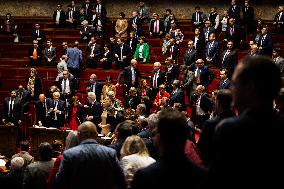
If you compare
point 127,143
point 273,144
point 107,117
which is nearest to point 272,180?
point 273,144

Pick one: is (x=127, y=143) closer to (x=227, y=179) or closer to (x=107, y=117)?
(x=227, y=179)

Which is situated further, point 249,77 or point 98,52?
point 98,52

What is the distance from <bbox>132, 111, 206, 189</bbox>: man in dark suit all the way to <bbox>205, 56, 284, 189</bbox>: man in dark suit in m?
0.34

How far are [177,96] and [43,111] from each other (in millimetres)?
3218

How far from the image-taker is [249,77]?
2.50 m

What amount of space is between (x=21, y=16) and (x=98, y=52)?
18.6ft

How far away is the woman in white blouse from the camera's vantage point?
491 cm

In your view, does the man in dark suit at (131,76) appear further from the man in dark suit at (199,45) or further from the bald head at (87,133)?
the bald head at (87,133)

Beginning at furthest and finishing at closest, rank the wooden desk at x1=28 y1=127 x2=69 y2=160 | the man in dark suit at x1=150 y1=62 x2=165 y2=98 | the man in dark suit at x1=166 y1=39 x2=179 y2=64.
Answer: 1. the man in dark suit at x1=166 y1=39 x2=179 y2=64
2. the man in dark suit at x1=150 y1=62 x2=165 y2=98
3. the wooden desk at x1=28 y1=127 x2=69 y2=160

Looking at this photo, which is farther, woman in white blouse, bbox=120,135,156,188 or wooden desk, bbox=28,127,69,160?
wooden desk, bbox=28,127,69,160

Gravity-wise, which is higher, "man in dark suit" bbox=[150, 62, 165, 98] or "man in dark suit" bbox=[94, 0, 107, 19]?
"man in dark suit" bbox=[94, 0, 107, 19]

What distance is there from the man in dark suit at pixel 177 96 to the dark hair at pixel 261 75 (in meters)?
11.9

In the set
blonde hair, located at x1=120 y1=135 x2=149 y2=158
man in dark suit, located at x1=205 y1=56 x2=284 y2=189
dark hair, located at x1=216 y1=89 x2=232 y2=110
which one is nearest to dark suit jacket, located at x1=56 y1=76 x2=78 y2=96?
blonde hair, located at x1=120 y1=135 x2=149 y2=158

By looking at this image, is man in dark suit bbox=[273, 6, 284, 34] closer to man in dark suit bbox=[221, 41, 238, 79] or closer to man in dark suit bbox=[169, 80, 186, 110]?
man in dark suit bbox=[221, 41, 238, 79]
